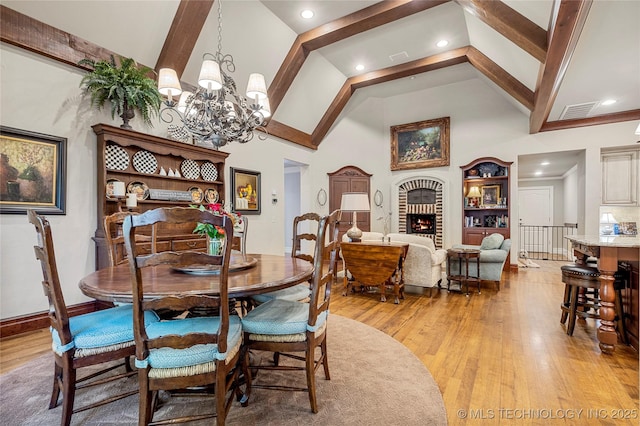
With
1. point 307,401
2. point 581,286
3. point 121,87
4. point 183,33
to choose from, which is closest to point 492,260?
point 581,286

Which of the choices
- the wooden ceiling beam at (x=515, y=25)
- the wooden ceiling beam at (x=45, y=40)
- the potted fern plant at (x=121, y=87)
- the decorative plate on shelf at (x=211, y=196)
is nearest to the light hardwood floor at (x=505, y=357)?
the decorative plate on shelf at (x=211, y=196)

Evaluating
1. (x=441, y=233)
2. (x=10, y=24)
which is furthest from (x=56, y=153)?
(x=441, y=233)

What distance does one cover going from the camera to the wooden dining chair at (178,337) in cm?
120

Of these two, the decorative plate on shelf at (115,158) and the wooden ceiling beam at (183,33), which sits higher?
the wooden ceiling beam at (183,33)

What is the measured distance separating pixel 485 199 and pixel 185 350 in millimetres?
6822

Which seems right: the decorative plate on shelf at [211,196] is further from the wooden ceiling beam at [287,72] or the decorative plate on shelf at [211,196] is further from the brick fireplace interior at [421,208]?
the brick fireplace interior at [421,208]

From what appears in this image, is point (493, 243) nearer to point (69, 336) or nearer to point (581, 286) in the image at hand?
point (581, 286)

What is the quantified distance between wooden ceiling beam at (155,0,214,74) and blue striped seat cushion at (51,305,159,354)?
10.5 ft

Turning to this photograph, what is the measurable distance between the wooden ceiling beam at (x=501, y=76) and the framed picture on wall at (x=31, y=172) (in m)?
5.81

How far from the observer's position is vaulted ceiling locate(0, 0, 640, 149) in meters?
2.74

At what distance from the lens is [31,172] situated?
275cm

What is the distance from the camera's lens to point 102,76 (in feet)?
10.0

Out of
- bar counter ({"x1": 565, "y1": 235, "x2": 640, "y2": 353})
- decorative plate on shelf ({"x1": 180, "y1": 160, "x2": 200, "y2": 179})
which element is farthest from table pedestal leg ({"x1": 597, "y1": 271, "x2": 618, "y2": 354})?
decorative plate on shelf ({"x1": 180, "y1": 160, "x2": 200, "y2": 179})

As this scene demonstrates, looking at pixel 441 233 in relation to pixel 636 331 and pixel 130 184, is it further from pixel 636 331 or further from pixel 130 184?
pixel 130 184
